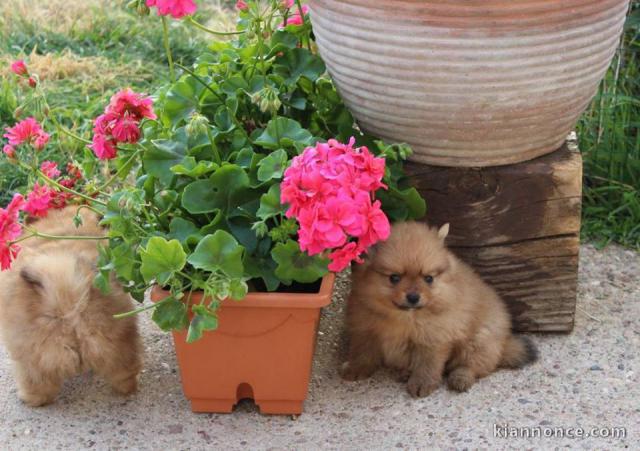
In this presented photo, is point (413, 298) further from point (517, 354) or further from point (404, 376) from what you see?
point (517, 354)

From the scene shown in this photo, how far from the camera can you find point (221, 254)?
2.88m

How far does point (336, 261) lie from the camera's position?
2875mm

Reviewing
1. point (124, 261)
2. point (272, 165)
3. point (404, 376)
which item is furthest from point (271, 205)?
point (404, 376)

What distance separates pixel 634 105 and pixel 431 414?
230 cm

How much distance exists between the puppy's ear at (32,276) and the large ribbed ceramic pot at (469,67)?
1.26 meters

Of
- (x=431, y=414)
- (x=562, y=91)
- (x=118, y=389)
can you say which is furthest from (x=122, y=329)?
(x=562, y=91)

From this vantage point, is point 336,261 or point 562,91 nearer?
point 336,261

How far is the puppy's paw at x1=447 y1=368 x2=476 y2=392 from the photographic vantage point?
3416mm

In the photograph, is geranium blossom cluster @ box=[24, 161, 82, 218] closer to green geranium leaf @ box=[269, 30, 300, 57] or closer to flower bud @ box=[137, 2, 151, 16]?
flower bud @ box=[137, 2, 151, 16]

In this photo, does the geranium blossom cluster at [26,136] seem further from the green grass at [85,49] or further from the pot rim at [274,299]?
the green grass at [85,49]

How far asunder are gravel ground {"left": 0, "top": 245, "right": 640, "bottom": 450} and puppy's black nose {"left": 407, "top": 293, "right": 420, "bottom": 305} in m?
0.39

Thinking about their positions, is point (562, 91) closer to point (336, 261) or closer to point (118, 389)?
point (336, 261)

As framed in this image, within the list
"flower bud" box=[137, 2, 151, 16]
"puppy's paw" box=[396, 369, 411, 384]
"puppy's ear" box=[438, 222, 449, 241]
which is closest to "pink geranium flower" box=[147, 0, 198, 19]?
"flower bud" box=[137, 2, 151, 16]

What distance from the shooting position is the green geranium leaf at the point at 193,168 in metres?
3.06
